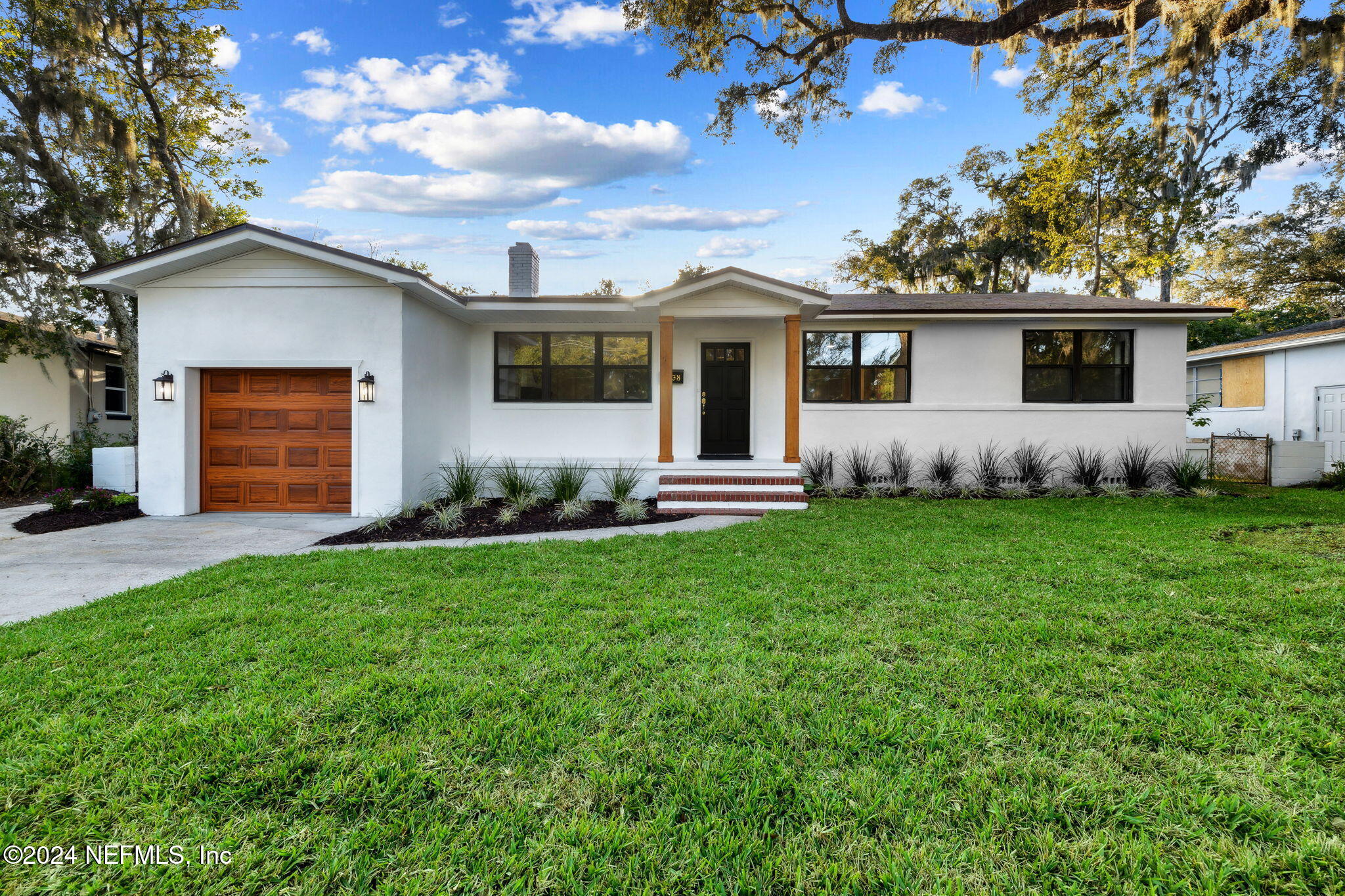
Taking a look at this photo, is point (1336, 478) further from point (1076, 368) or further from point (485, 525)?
point (485, 525)

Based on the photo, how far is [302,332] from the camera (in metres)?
8.11

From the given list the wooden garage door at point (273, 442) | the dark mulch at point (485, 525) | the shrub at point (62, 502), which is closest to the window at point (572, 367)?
the dark mulch at point (485, 525)

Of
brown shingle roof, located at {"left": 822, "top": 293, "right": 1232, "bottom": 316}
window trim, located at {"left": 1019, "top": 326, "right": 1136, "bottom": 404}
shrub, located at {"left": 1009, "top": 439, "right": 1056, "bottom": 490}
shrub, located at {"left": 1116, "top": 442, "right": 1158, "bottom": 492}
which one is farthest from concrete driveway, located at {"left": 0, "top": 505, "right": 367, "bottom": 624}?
shrub, located at {"left": 1116, "top": 442, "right": 1158, "bottom": 492}

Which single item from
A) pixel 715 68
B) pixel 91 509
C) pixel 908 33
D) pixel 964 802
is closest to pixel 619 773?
pixel 964 802

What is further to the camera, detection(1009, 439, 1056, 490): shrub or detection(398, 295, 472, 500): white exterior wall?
detection(1009, 439, 1056, 490): shrub

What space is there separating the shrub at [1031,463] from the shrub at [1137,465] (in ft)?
3.95

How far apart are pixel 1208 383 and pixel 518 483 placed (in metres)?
19.4

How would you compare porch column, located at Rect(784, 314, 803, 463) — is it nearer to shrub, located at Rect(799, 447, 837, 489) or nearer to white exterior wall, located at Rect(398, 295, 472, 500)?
shrub, located at Rect(799, 447, 837, 489)

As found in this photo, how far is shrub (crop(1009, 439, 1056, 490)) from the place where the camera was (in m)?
10.4

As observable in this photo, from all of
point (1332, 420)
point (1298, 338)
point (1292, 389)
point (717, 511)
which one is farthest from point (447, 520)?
point (1292, 389)

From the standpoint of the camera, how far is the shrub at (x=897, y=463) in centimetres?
1046

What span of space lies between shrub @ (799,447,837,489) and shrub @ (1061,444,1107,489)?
438cm

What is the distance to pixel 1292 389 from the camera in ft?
43.6

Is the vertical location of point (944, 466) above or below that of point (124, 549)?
above
